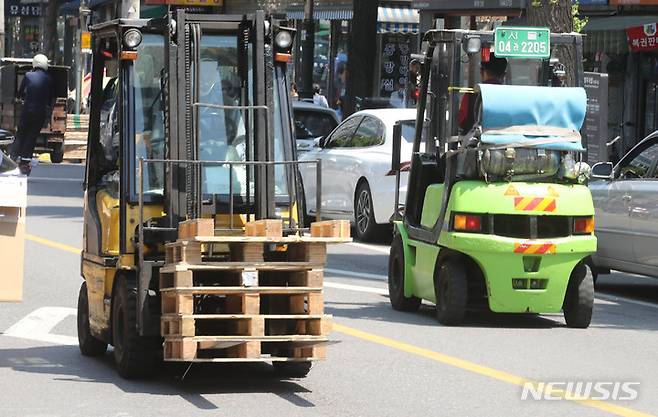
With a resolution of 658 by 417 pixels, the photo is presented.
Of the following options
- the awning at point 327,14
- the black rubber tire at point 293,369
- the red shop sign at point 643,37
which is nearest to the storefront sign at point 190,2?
the awning at point 327,14

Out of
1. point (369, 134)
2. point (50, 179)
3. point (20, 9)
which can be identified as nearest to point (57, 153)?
point (50, 179)

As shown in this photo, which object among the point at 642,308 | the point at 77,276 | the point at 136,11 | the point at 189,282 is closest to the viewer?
the point at 189,282

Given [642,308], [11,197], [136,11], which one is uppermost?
[136,11]

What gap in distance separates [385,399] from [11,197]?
313 cm

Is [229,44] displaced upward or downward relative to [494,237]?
upward

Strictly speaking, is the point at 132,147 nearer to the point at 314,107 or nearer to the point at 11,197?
the point at 11,197

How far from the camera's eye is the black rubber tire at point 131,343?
33.0 ft

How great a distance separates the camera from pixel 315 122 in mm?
25109

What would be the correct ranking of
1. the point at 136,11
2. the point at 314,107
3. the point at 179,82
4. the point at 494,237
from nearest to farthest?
1. the point at 179,82
2. the point at 494,237
3. the point at 314,107
4. the point at 136,11

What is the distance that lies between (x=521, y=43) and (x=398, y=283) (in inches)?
94.8

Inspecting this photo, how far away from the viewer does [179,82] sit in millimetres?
10219

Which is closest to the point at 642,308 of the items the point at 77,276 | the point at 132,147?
the point at 77,276

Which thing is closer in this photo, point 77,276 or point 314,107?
point 77,276

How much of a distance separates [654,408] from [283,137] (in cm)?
299
